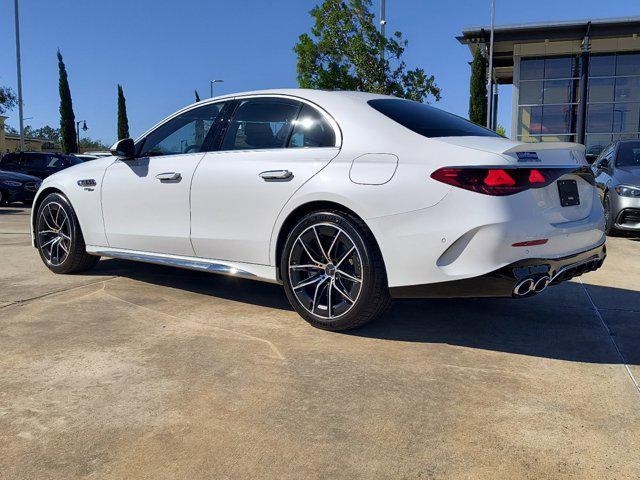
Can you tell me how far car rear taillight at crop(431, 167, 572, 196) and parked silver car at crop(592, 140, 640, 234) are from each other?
18.6 ft

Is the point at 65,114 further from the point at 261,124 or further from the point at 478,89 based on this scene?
the point at 261,124

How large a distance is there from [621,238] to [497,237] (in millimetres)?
6453

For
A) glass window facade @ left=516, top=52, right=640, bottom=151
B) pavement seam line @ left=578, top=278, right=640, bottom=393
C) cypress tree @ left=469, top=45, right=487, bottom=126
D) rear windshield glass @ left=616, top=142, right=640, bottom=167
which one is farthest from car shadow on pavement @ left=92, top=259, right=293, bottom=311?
cypress tree @ left=469, top=45, right=487, bottom=126

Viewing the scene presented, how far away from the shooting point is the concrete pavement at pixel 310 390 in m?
2.08

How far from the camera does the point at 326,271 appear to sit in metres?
3.56

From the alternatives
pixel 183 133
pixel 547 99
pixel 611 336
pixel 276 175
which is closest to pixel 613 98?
pixel 547 99

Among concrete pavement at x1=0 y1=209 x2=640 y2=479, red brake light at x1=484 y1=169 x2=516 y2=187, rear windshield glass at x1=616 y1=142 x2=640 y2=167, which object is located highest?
rear windshield glass at x1=616 y1=142 x2=640 y2=167

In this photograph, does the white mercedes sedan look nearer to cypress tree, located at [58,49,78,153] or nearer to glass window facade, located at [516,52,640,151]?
glass window facade, located at [516,52,640,151]

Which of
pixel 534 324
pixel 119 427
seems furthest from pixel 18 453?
pixel 534 324

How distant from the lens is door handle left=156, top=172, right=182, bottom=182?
4285mm

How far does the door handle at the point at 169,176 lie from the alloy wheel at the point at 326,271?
1.22m

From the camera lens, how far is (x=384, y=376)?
2.86m

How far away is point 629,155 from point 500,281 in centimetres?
706

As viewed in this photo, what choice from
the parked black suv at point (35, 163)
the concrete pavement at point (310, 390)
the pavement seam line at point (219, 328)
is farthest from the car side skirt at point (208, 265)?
the parked black suv at point (35, 163)
